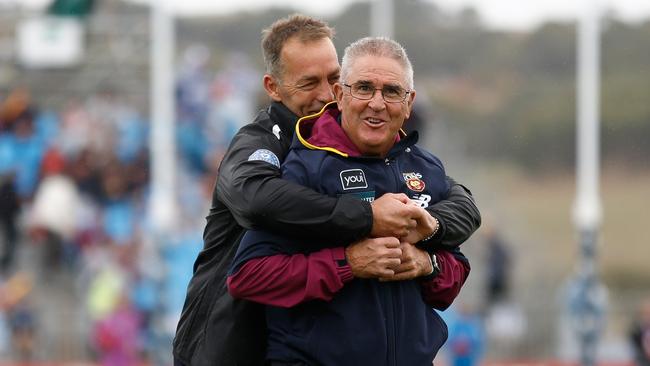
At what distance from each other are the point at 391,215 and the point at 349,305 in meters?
0.31

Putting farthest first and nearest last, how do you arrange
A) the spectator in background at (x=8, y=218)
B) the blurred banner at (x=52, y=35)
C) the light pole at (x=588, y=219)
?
the spectator in background at (x=8, y=218) < the blurred banner at (x=52, y=35) < the light pole at (x=588, y=219)

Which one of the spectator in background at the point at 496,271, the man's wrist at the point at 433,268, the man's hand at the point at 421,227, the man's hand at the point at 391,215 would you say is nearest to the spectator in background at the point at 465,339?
the spectator in background at the point at 496,271

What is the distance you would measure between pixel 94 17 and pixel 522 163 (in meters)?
17.9

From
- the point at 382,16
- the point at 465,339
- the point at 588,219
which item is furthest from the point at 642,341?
the point at 382,16

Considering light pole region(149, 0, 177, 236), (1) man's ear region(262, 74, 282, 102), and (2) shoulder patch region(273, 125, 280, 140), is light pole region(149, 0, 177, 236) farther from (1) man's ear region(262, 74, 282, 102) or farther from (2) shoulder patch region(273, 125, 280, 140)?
(2) shoulder patch region(273, 125, 280, 140)

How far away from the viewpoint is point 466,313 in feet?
45.9

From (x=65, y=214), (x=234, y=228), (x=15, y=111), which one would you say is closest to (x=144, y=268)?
(x=65, y=214)

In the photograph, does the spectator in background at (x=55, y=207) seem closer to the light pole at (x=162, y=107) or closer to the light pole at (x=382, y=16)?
the light pole at (x=162, y=107)

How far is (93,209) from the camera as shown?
17.7 metres

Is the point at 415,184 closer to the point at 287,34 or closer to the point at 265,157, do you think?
the point at 265,157

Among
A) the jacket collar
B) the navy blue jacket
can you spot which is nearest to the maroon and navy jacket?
the navy blue jacket

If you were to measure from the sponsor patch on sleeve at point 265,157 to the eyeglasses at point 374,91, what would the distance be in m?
0.37

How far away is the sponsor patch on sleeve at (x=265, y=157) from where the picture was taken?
4590 mm

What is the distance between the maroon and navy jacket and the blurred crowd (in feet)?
36.4
